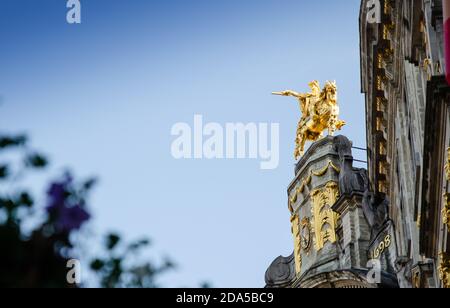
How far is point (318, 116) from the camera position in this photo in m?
58.3

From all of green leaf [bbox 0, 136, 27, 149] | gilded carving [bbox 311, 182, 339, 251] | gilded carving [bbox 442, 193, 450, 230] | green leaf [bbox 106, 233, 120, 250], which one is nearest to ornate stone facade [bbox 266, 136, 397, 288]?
gilded carving [bbox 311, 182, 339, 251]

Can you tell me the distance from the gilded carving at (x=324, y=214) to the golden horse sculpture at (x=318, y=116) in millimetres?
3633

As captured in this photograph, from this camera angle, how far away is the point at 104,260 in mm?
9531

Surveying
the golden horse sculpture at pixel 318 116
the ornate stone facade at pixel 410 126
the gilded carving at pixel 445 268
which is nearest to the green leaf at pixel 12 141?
the ornate stone facade at pixel 410 126

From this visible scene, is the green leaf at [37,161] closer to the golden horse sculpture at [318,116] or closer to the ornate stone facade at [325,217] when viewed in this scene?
the ornate stone facade at [325,217]

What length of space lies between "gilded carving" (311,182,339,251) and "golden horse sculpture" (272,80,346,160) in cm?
363

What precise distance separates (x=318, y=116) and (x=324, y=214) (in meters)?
6.64

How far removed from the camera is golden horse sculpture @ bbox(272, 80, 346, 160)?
5809 centimetres

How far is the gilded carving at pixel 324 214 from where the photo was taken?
5300cm

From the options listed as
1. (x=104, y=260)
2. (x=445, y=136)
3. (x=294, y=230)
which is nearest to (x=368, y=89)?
(x=445, y=136)

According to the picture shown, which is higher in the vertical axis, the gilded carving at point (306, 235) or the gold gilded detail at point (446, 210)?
the gold gilded detail at point (446, 210)

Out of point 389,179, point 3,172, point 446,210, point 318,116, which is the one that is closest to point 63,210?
point 3,172

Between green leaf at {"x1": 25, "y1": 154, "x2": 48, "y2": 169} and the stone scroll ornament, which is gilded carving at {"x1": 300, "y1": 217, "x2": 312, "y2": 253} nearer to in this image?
the stone scroll ornament
